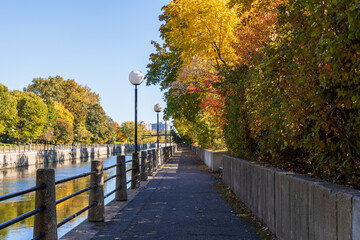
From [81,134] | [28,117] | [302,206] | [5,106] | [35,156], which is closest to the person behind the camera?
[302,206]

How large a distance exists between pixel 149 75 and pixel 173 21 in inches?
278

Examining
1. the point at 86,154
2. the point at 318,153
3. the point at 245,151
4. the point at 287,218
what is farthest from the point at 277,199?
the point at 86,154

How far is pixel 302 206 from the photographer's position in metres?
4.95

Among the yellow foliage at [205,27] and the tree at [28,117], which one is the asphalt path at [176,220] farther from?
the tree at [28,117]

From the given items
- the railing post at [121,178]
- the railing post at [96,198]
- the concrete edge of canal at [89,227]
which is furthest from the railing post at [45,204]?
the railing post at [121,178]

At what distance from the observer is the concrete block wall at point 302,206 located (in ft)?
12.0

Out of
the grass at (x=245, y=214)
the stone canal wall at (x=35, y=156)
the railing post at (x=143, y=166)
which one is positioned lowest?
the stone canal wall at (x=35, y=156)

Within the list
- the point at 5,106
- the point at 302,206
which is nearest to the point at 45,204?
the point at 302,206

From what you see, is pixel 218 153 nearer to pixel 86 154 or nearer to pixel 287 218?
pixel 287 218

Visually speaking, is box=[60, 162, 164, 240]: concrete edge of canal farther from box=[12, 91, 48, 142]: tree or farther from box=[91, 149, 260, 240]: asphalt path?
box=[12, 91, 48, 142]: tree

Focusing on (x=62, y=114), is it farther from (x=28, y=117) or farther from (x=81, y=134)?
(x=28, y=117)

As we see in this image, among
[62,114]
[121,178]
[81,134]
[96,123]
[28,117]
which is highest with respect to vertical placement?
[62,114]

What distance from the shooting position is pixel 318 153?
5414mm

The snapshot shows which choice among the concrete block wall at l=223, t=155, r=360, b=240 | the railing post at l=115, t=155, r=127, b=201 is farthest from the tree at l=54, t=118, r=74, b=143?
the concrete block wall at l=223, t=155, r=360, b=240
